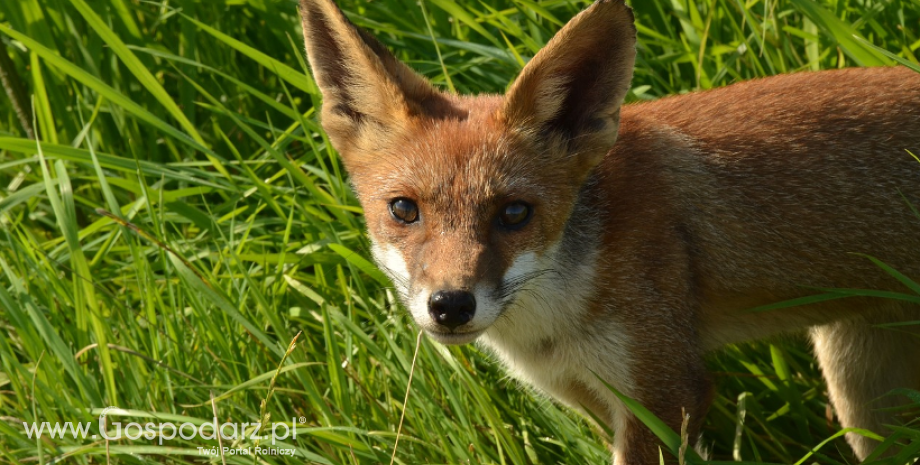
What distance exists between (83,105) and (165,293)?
4.12ft

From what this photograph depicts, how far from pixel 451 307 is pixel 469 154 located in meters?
0.66

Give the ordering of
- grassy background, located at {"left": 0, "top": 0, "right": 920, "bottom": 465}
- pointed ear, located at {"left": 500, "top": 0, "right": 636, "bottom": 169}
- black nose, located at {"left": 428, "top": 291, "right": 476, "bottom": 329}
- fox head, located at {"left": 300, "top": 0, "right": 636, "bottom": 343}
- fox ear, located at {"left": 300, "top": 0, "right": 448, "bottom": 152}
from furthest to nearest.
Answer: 1. grassy background, located at {"left": 0, "top": 0, "right": 920, "bottom": 465}
2. fox ear, located at {"left": 300, "top": 0, "right": 448, "bottom": 152}
3. pointed ear, located at {"left": 500, "top": 0, "right": 636, "bottom": 169}
4. fox head, located at {"left": 300, "top": 0, "right": 636, "bottom": 343}
5. black nose, located at {"left": 428, "top": 291, "right": 476, "bottom": 329}

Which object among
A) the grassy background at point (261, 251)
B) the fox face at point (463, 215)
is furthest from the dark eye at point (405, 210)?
the grassy background at point (261, 251)

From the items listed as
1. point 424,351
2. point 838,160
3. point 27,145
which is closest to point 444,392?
point 424,351

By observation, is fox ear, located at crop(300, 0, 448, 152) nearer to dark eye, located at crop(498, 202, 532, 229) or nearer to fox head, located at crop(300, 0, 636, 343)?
fox head, located at crop(300, 0, 636, 343)

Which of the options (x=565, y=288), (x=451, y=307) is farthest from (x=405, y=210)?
(x=565, y=288)

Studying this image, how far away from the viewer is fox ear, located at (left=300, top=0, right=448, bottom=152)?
3.86 m

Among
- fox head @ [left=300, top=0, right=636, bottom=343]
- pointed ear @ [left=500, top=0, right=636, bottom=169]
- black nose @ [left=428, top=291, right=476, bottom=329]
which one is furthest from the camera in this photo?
pointed ear @ [left=500, top=0, right=636, bottom=169]

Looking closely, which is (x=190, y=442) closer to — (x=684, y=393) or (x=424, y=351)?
(x=424, y=351)

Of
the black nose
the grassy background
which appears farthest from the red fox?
the grassy background

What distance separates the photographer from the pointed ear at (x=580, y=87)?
3670mm

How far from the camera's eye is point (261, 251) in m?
5.24

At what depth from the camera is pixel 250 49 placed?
5066mm

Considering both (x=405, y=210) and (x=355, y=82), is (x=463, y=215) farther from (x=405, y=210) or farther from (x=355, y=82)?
(x=355, y=82)
